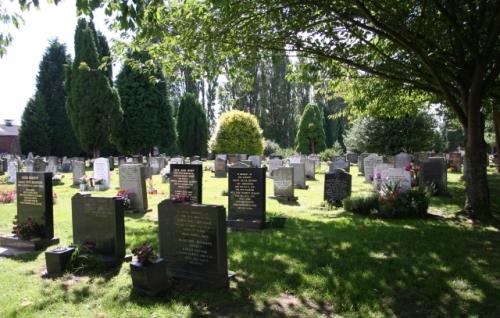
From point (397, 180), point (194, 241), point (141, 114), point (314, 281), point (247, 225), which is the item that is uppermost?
point (141, 114)

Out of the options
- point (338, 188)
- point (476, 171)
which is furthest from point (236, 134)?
point (476, 171)

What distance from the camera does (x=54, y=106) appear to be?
46406 mm

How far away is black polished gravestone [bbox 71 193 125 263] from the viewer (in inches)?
272

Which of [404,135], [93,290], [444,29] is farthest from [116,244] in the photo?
[404,135]

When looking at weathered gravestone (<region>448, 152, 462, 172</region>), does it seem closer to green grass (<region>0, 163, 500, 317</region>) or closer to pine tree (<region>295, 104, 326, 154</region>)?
green grass (<region>0, 163, 500, 317</region>)

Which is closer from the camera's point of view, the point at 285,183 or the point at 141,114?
the point at 285,183

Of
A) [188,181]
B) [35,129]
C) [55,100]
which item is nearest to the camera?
[188,181]

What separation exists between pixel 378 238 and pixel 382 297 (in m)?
3.19

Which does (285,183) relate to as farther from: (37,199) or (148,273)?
(148,273)

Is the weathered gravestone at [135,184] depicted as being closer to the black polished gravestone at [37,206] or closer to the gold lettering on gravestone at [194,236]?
the black polished gravestone at [37,206]

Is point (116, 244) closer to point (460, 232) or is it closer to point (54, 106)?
point (460, 232)

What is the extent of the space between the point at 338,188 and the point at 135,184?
597 cm

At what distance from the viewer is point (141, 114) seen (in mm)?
40500

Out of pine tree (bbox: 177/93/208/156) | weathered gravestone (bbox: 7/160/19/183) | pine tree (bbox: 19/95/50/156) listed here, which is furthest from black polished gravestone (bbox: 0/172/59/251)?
pine tree (bbox: 19/95/50/156)
